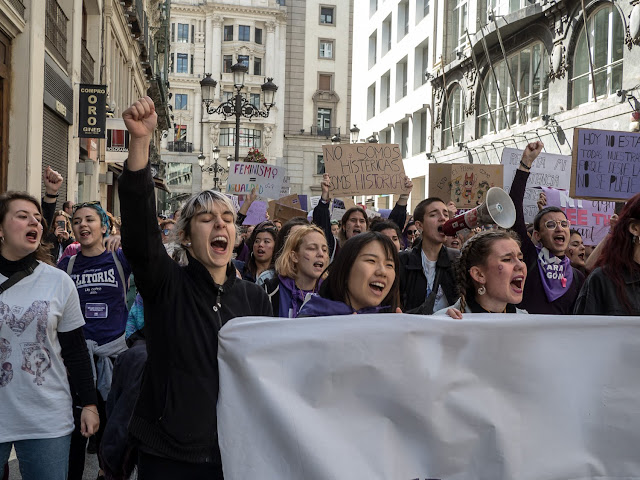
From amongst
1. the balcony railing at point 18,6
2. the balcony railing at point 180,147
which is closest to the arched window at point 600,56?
the balcony railing at point 18,6

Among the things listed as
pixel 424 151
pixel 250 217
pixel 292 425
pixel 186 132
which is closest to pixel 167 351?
pixel 292 425

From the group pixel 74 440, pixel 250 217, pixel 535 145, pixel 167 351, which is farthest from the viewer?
pixel 250 217

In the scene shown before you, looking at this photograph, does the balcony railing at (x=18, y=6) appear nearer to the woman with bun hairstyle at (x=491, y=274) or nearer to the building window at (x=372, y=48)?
the woman with bun hairstyle at (x=491, y=274)

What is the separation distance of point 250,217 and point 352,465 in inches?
369

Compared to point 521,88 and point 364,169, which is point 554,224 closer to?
point 364,169

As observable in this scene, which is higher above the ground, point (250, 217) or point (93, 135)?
point (93, 135)

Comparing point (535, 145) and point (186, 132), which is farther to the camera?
point (186, 132)

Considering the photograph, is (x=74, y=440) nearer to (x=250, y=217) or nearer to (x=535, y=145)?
(x=535, y=145)

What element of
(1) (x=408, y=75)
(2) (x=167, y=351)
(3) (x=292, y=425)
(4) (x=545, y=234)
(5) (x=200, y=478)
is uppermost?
(1) (x=408, y=75)

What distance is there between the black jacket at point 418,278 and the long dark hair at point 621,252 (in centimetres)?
130

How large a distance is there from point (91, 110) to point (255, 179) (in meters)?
3.92

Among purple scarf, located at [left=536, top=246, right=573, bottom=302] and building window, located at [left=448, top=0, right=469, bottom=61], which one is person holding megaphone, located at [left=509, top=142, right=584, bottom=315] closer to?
purple scarf, located at [left=536, top=246, right=573, bottom=302]

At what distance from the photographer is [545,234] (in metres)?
5.14

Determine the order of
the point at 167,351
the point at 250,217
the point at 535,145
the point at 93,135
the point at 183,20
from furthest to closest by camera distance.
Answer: the point at 183,20
the point at 93,135
the point at 250,217
the point at 535,145
the point at 167,351
